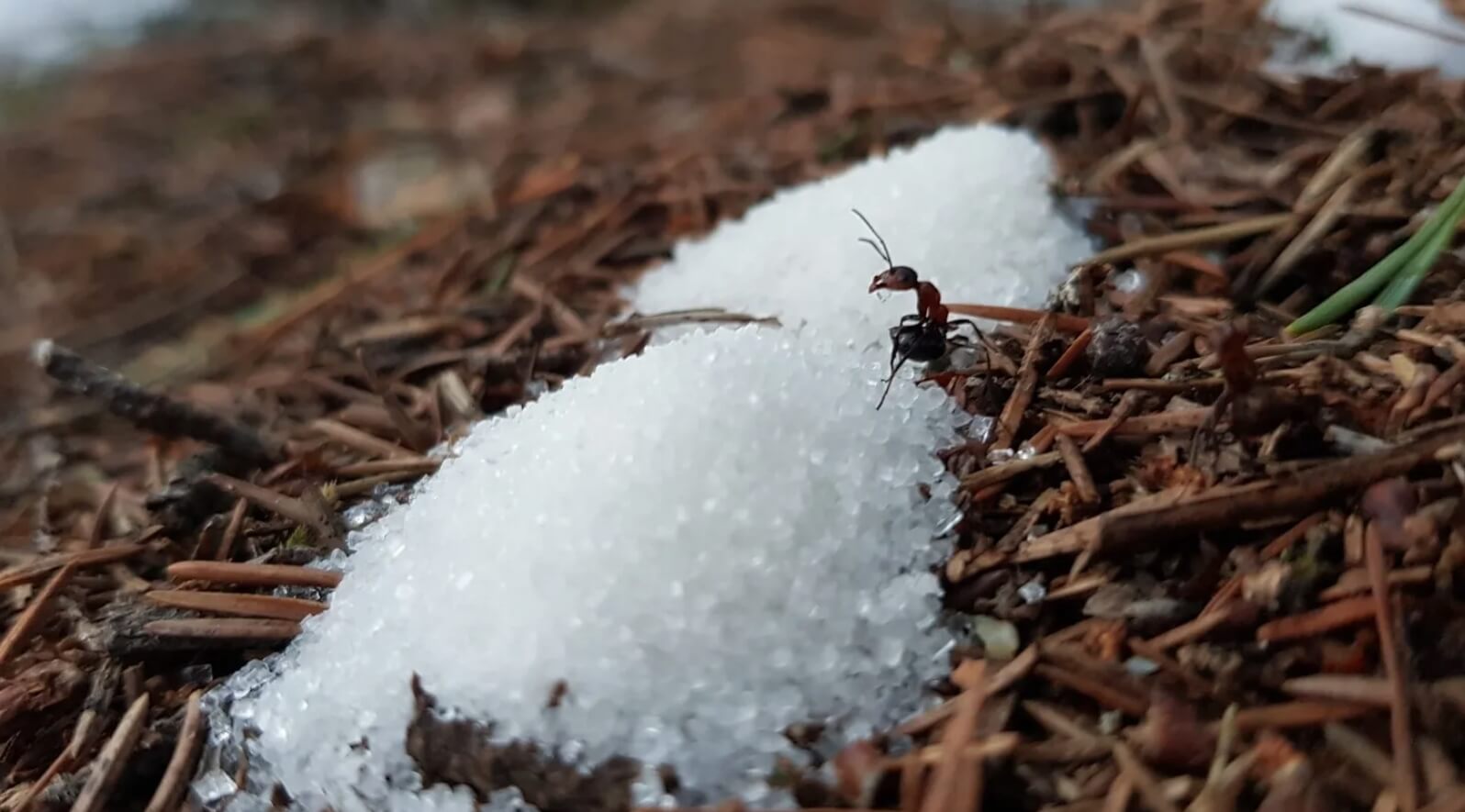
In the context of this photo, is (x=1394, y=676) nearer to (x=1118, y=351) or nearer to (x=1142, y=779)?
(x=1142, y=779)

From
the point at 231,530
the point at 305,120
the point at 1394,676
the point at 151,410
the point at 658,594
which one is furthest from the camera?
the point at 305,120

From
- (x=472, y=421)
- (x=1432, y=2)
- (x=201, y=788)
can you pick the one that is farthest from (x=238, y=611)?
(x=1432, y=2)

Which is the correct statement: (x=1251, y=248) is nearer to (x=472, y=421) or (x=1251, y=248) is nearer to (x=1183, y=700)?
(x=1183, y=700)

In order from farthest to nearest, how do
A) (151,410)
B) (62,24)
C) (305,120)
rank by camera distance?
1. (62,24)
2. (305,120)
3. (151,410)

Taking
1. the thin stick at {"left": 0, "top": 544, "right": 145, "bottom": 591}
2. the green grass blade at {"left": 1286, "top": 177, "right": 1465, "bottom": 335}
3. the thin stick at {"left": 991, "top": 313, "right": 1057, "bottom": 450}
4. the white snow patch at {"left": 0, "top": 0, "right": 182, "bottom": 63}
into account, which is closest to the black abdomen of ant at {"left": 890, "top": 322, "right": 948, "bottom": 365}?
the thin stick at {"left": 991, "top": 313, "right": 1057, "bottom": 450}

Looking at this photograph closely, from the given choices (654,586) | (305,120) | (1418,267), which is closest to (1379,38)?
(1418,267)

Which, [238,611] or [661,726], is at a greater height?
[238,611]
